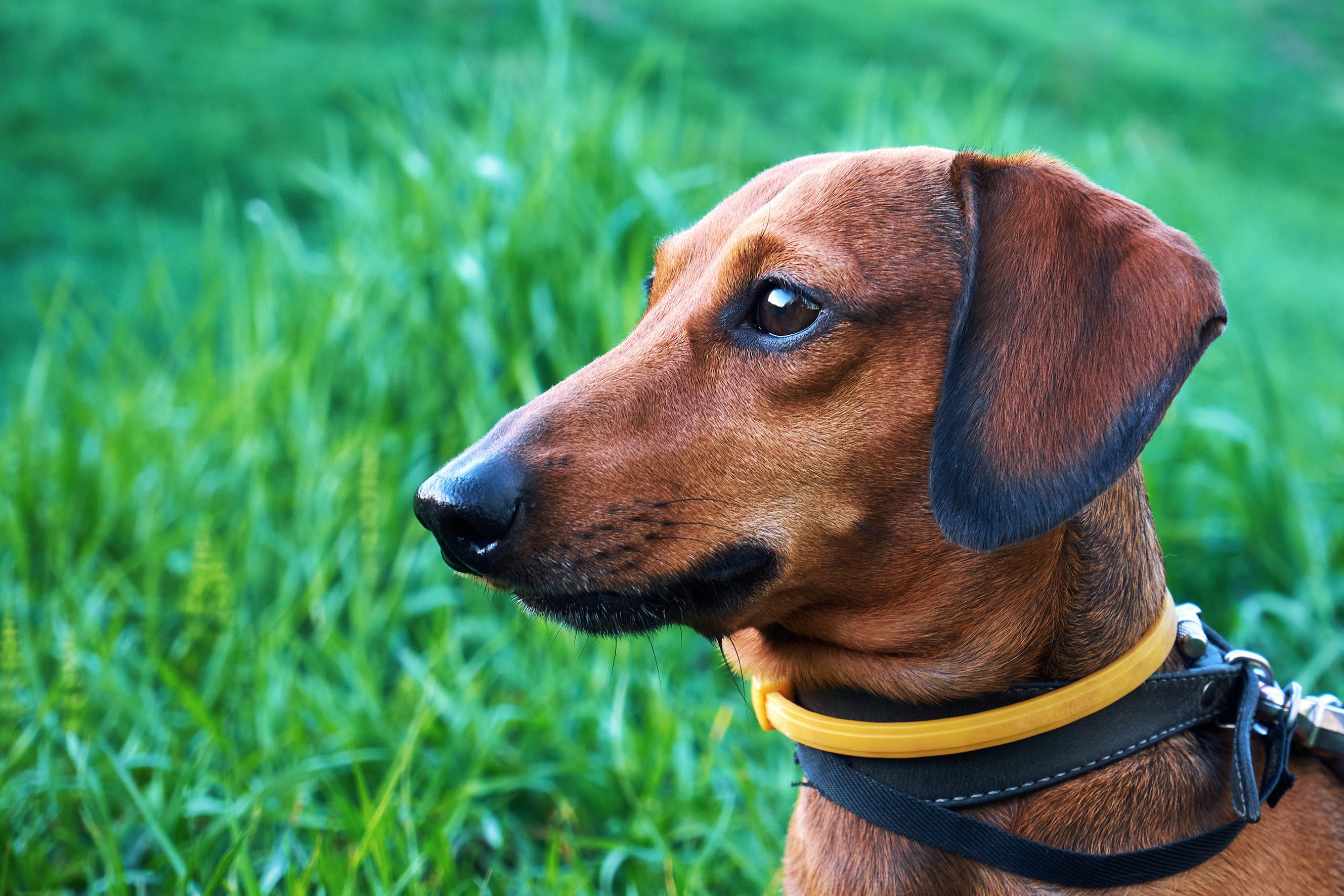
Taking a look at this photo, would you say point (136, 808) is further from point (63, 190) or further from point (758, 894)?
point (63, 190)

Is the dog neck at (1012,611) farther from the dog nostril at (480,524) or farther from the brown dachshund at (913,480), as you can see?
the dog nostril at (480,524)

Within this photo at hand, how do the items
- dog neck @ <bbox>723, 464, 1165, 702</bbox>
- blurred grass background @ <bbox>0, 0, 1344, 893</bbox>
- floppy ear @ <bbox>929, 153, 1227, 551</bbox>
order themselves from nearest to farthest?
floppy ear @ <bbox>929, 153, 1227, 551</bbox>
dog neck @ <bbox>723, 464, 1165, 702</bbox>
blurred grass background @ <bbox>0, 0, 1344, 893</bbox>

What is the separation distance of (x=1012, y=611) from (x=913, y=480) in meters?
0.26

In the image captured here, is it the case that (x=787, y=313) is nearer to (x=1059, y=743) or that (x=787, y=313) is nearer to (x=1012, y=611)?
(x=1012, y=611)

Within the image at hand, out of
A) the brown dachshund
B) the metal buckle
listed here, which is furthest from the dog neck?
the metal buckle

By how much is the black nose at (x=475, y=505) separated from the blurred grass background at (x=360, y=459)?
0.96 meters

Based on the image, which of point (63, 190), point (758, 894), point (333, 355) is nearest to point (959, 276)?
point (758, 894)

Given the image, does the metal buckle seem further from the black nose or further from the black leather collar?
the black nose

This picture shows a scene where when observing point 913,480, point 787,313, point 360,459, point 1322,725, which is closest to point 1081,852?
point 1322,725

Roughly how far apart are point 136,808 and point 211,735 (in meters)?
0.25

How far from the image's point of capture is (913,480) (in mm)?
1769

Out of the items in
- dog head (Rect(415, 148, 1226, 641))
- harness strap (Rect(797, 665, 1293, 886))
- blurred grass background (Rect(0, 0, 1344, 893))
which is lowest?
blurred grass background (Rect(0, 0, 1344, 893))

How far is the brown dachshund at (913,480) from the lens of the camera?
1632 mm

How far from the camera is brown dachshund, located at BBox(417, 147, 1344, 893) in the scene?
5.35 feet
